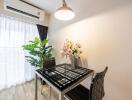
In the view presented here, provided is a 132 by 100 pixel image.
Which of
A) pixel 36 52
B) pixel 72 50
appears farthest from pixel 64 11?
pixel 36 52

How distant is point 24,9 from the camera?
108 inches

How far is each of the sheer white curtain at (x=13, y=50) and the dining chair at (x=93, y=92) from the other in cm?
192

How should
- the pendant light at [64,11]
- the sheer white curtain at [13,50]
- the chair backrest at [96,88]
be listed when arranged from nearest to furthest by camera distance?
the chair backrest at [96,88], the pendant light at [64,11], the sheer white curtain at [13,50]

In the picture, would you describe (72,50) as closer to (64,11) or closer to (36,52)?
(64,11)

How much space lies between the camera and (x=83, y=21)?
234cm

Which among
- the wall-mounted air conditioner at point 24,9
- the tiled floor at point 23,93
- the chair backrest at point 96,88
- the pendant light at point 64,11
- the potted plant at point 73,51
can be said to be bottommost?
the tiled floor at point 23,93

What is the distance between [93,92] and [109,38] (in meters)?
1.01

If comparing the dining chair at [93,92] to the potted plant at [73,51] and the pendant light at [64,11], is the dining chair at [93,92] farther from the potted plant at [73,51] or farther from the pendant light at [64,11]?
the pendant light at [64,11]

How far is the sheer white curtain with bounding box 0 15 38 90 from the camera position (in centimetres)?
262

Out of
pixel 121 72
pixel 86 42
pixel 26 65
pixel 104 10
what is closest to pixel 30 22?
pixel 26 65

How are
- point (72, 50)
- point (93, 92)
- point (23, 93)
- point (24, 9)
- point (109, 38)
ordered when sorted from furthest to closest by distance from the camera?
1. point (24, 9)
2. point (23, 93)
3. point (72, 50)
4. point (109, 38)
5. point (93, 92)

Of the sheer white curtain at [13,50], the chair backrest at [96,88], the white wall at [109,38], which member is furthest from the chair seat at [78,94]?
the sheer white curtain at [13,50]

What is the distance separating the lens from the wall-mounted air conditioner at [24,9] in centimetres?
246

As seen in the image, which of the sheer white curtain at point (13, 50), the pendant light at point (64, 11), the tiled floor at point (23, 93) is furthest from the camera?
the sheer white curtain at point (13, 50)
